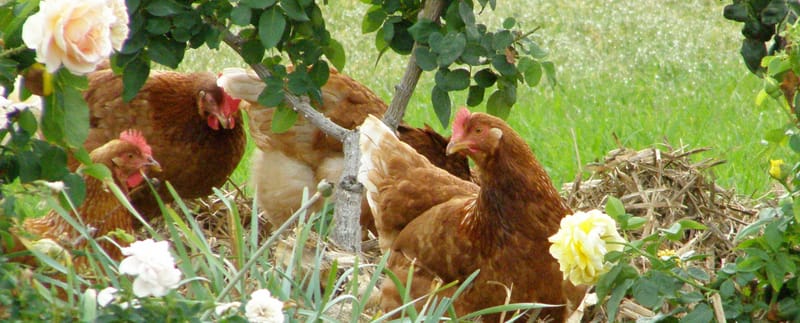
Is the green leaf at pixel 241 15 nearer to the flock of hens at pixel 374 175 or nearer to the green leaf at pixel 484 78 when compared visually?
the flock of hens at pixel 374 175

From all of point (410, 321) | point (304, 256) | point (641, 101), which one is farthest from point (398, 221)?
point (641, 101)

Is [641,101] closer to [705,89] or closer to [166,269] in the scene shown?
[705,89]

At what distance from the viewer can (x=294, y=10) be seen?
10.1 feet

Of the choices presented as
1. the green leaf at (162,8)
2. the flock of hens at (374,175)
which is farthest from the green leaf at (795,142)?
the green leaf at (162,8)

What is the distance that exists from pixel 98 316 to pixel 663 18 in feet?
26.4

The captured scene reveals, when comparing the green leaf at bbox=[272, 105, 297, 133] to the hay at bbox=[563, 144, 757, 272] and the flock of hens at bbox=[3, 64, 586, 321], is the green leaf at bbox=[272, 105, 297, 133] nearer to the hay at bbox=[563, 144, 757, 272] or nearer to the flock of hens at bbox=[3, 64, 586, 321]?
the flock of hens at bbox=[3, 64, 586, 321]

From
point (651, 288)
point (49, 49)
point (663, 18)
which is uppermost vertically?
point (49, 49)

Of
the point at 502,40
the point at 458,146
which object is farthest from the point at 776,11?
the point at 458,146

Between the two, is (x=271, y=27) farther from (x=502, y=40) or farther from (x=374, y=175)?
(x=374, y=175)

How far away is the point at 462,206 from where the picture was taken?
3.56 metres

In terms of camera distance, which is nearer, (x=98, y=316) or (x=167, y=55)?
(x=98, y=316)

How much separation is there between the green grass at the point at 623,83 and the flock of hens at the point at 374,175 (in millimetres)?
526

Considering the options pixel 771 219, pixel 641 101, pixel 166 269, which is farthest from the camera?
pixel 641 101

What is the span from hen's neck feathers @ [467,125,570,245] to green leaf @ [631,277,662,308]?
883 millimetres
